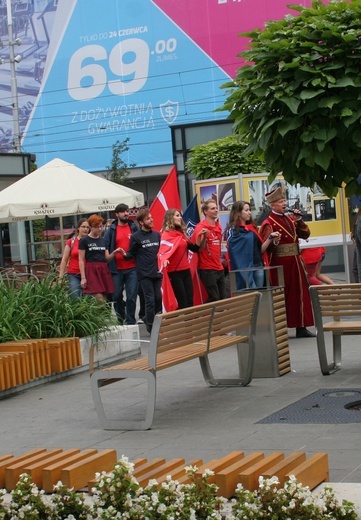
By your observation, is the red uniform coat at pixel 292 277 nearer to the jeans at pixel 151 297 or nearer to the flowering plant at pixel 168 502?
the jeans at pixel 151 297

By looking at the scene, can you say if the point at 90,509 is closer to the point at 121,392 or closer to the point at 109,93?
the point at 121,392

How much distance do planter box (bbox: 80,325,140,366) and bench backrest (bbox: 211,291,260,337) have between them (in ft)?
7.18

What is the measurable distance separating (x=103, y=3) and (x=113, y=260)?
48.0m

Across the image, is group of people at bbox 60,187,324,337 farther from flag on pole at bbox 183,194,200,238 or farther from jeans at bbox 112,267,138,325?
flag on pole at bbox 183,194,200,238

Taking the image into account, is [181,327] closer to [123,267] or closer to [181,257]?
[181,257]

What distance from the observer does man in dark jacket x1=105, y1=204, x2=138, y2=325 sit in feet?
48.2

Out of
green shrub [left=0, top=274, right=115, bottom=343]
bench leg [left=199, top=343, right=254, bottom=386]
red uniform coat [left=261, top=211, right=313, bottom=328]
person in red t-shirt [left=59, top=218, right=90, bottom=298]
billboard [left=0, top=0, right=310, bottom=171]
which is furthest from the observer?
billboard [left=0, top=0, right=310, bottom=171]

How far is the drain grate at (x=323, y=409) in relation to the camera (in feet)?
25.1

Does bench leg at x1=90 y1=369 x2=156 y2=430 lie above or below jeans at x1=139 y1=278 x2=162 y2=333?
below

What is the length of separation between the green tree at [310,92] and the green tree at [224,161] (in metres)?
10.0

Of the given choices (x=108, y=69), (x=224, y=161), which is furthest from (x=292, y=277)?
(x=108, y=69)

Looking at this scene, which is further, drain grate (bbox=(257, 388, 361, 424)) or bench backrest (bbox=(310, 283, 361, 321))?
bench backrest (bbox=(310, 283, 361, 321))

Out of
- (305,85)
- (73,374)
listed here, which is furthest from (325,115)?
(73,374)

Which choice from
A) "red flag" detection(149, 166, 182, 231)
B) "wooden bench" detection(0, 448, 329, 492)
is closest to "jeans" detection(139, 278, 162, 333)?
"red flag" detection(149, 166, 182, 231)
